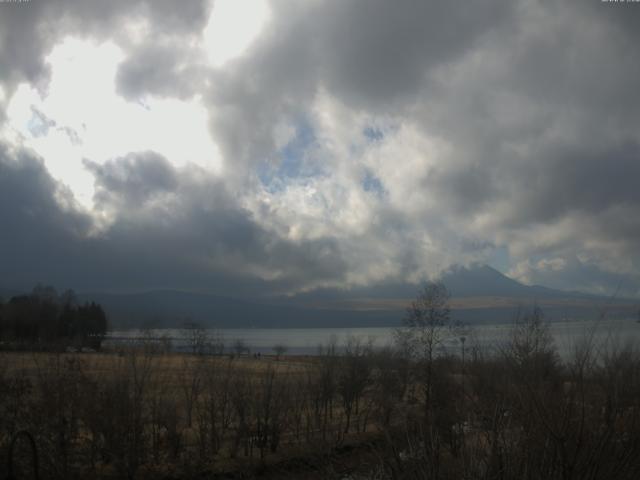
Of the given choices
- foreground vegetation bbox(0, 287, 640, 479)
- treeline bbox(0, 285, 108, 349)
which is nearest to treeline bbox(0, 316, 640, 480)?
foreground vegetation bbox(0, 287, 640, 479)

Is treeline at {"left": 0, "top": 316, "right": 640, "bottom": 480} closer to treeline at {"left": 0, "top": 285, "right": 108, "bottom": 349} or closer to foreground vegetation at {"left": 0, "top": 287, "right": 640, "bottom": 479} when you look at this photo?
foreground vegetation at {"left": 0, "top": 287, "right": 640, "bottom": 479}

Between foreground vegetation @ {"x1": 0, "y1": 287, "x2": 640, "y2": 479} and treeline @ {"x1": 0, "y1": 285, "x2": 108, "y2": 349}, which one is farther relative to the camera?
treeline @ {"x1": 0, "y1": 285, "x2": 108, "y2": 349}

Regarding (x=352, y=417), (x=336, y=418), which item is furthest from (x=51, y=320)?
(x=336, y=418)

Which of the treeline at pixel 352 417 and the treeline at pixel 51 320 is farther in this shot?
the treeline at pixel 51 320

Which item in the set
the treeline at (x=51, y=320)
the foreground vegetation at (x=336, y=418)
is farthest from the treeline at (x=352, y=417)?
the treeline at (x=51, y=320)

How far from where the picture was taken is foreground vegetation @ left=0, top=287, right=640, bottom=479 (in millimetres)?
8406

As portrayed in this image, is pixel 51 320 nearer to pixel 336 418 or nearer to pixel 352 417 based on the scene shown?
pixel 352 417

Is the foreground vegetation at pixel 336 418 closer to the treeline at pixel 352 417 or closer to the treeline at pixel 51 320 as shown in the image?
the treeline at pixel 352 417

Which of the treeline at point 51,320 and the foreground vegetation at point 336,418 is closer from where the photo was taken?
the foreground vegetation at point 336,418

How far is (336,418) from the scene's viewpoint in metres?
48.1

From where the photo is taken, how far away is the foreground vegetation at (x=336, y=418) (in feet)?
27.6

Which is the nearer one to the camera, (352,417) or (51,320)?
(352,417)

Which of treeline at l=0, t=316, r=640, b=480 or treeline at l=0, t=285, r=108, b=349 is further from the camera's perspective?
treeline at l=0, t=285, r=108, b=349

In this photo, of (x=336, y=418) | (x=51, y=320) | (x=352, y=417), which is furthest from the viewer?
(x=51, y=320)
